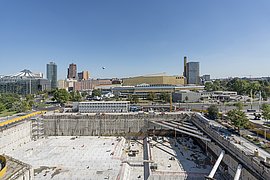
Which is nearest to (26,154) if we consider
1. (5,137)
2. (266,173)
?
(5,137)

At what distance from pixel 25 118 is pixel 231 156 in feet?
93.2

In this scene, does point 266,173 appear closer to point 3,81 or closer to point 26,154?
point 26,154

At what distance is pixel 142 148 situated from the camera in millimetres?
25781

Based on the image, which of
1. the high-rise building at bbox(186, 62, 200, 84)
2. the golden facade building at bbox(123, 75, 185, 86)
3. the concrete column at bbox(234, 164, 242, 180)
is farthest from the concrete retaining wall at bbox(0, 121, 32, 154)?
the high-rise building at bbox(186, 62, 200, 84)

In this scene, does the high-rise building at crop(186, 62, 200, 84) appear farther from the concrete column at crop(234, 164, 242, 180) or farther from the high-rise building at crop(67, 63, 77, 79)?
the high-rise building at crop(67, 63, 77, 79)

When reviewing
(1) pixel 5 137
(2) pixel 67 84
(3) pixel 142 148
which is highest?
(2) pixel 67 84

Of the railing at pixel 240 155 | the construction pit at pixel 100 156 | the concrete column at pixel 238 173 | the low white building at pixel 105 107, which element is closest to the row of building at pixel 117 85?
the low white building at pixel 105 107

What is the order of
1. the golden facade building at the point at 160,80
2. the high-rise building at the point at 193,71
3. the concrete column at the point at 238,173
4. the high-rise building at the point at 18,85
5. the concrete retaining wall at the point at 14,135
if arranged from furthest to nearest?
1. the high-rise building at the point at 193,71
2. the golden facade building at the point at 160,80
3. the high-rise building at the point at 18,85
4. the concrete retaining wall at the point at 14,135
5. the concrete column at the point at 238,173

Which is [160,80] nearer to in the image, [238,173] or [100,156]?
[100,156]

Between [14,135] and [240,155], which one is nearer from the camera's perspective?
[240,155]

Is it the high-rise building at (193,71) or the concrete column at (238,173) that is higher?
the high-rise building at (193,71)

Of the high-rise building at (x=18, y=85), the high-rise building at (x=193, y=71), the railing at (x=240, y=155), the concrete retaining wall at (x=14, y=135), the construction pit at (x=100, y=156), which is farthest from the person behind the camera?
the high-rise building at (x=193, y=71)

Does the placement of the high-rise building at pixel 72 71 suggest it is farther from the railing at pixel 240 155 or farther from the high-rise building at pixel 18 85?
the railing at pixel 240 155

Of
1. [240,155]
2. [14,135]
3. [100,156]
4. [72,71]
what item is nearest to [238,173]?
[240,155]
